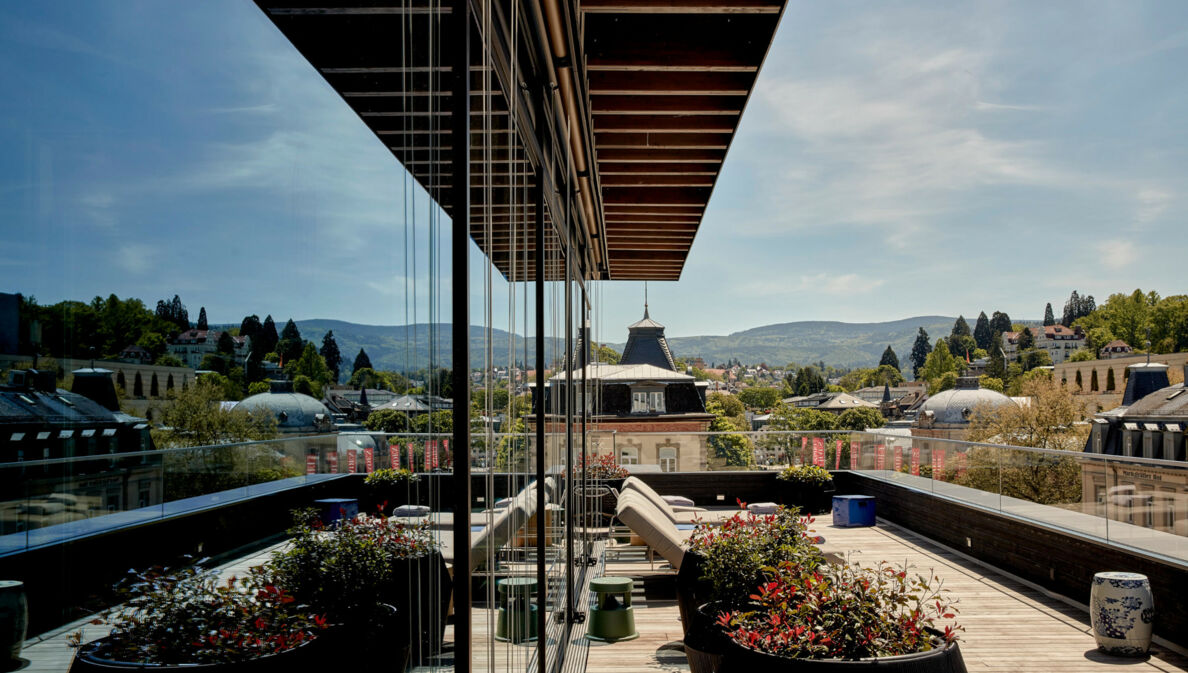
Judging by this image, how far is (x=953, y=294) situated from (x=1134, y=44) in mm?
52674

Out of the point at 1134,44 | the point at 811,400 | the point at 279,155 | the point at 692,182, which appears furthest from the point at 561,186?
the point at 811,400

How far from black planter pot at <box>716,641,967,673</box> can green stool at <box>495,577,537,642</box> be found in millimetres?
729

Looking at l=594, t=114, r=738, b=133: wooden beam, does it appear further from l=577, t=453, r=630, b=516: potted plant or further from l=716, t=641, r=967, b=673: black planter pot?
l=577, t=453, r=630, b=516: potted plant

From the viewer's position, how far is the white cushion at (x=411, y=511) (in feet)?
4.17

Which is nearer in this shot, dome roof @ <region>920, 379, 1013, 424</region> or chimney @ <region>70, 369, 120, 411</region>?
chimney @ <region>70, 369, 120, 411</region>

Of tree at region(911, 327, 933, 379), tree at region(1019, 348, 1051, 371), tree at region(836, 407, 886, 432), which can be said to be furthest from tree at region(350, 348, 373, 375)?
tree at region(911, 327, 933, 379)

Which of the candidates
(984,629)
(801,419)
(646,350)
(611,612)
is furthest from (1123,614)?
(801,419)

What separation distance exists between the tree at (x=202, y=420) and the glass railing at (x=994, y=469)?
6.74m

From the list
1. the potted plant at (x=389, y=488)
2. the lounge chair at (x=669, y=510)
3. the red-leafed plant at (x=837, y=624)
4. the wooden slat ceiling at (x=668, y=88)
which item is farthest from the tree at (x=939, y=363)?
the potted plant at (x=389, y=488)

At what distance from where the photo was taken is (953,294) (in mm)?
146750

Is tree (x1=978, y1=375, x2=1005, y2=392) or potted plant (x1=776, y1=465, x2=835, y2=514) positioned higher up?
potted plant (x1=776, y1=465, x2=835, y2=514)

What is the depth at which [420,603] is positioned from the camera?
139cm

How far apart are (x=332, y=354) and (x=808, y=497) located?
11359mm

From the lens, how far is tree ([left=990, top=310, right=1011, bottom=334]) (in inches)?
6545
